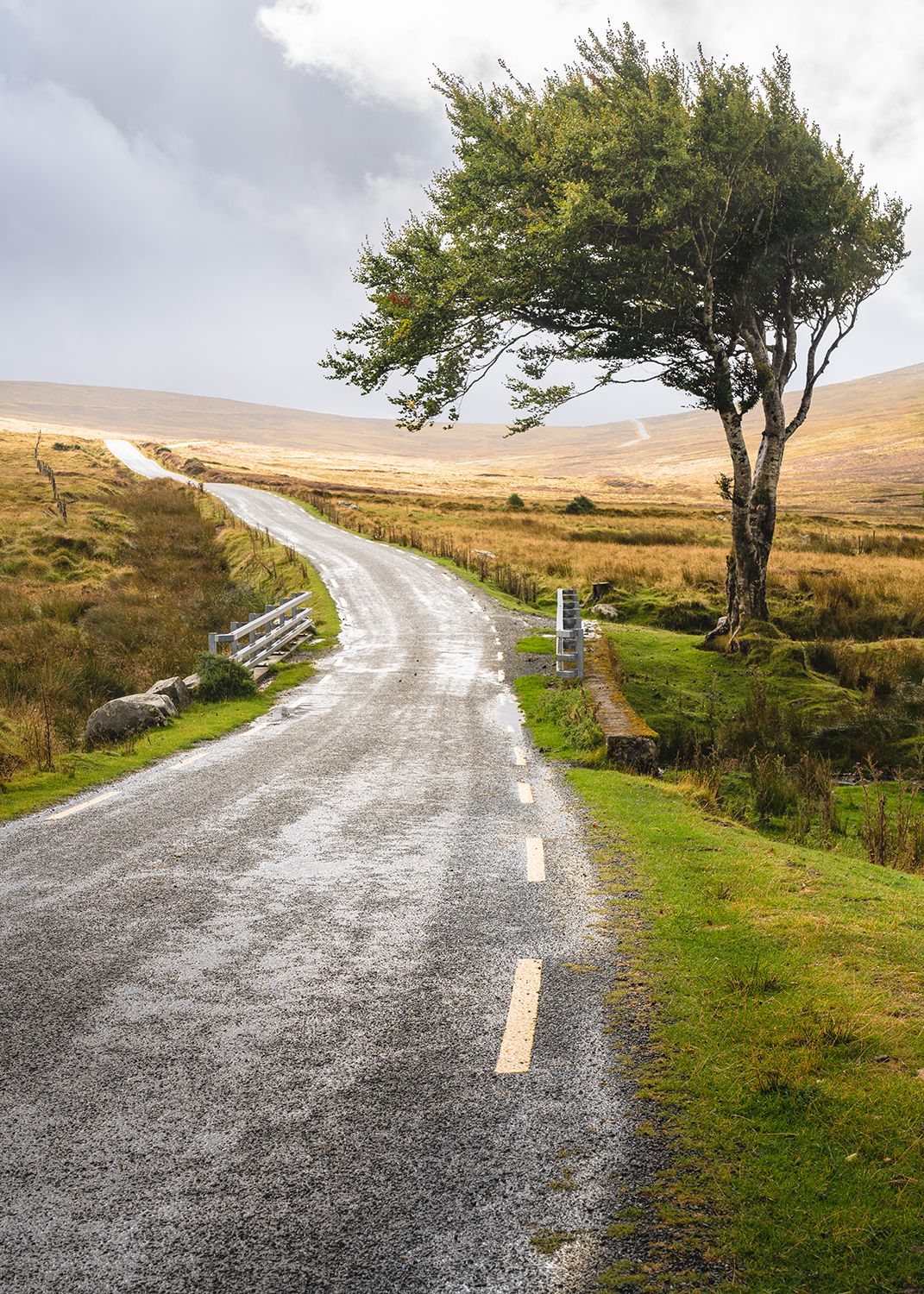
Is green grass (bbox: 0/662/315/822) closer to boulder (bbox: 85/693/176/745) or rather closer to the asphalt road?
boulder (bbox: 85/693/176/745)

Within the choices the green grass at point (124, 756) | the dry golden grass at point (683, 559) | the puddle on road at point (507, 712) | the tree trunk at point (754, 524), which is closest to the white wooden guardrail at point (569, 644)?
the puddle on road at point (507, 712)

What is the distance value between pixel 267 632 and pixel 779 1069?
20886mm

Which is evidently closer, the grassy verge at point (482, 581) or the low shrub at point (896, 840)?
the low shrub at point (896, 840)

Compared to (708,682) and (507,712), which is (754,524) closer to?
(708,682)

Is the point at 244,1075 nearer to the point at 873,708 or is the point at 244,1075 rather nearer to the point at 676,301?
the point at 873,708

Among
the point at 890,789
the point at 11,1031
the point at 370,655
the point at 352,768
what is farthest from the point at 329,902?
the point at 370,655

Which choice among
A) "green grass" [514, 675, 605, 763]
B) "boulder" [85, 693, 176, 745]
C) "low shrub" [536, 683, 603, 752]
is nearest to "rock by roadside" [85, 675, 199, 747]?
"boulder" [85, 693, 176, 745]

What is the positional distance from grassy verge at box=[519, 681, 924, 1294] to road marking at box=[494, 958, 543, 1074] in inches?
20.5

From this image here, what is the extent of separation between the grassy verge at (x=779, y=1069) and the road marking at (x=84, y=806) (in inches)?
→ 236

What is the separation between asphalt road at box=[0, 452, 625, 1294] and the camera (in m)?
3.47

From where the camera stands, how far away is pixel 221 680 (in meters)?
18.7

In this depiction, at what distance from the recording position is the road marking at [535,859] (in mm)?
7949

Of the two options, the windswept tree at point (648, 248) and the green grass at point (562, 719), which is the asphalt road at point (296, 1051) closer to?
the green grass at point (562, 719)

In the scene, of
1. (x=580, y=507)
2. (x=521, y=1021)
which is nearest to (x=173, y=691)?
(x=521, y=1021)
